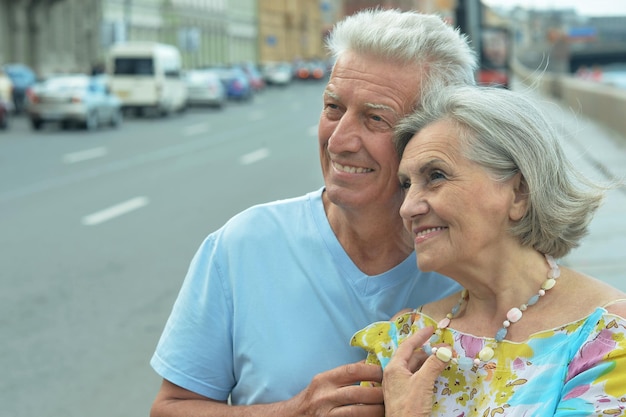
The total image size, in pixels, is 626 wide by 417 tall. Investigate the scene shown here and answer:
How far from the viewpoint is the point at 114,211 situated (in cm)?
1401

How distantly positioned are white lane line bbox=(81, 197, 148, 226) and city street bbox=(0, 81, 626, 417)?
23 millimetres

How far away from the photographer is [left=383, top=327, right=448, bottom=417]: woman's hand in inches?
95.9

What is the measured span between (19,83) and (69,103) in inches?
322

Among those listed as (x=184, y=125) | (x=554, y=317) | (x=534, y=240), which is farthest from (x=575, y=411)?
(x=184, y=125)

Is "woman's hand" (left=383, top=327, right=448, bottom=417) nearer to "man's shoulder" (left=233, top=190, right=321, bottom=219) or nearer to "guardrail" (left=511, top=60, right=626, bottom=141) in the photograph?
"man's shoulder" (left=233, top=190, right=321, bottom=219)

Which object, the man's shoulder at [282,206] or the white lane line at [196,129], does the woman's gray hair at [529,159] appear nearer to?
the man's shoulder at [282,206]

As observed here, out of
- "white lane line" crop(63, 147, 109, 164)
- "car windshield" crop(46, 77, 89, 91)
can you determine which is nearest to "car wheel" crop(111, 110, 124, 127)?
"car windshield" crop(46, 77, 89, 91)

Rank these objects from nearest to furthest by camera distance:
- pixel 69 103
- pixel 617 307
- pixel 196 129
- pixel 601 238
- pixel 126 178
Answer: pixel 617 307 → pixel 601 238 → pixel 126 178 → pixel 69 103 → pixel 196 129

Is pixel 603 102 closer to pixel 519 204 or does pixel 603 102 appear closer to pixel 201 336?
pixel 201 336

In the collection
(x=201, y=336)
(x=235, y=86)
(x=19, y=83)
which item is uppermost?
(x=201, y=336)

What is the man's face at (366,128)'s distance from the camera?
283 cm

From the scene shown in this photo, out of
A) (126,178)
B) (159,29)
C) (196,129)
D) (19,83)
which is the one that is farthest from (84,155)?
(159,29)

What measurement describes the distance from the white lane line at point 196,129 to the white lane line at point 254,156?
5.86m

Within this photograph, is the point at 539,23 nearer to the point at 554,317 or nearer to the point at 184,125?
the point at 184,125
